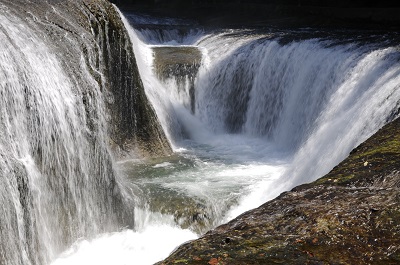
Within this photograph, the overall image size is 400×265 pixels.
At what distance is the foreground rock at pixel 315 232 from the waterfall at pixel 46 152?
3408 millimetres

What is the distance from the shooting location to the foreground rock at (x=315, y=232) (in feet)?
8.73

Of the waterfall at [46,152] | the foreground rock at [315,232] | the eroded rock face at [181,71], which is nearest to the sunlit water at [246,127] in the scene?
the eroded rock face at [181,71]

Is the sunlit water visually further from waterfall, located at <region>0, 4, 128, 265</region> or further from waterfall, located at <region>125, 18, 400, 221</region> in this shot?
waterfall, located at <region>0, 4, 128, 265</region>

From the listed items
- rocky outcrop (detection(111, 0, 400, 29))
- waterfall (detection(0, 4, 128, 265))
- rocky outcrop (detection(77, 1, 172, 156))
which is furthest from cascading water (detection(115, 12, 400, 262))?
rocky outcrop (detection(111, 0, 400, 29))

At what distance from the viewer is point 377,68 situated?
9.70 meters

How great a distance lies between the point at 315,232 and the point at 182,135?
8.91m

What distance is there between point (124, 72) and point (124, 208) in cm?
269

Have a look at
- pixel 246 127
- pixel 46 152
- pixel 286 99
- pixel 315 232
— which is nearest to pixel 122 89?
pixel 46 152

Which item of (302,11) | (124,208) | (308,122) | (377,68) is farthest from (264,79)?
(302,11)

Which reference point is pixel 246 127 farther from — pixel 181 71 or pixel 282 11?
pixel 282 11

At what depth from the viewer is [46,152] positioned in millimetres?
6688

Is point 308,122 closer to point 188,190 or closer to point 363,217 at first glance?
point 188,190

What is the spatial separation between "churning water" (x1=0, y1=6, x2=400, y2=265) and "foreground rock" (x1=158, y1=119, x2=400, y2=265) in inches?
137

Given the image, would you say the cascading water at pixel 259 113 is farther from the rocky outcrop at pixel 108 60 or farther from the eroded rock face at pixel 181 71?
the rocky outcrop at pixel 108 60
